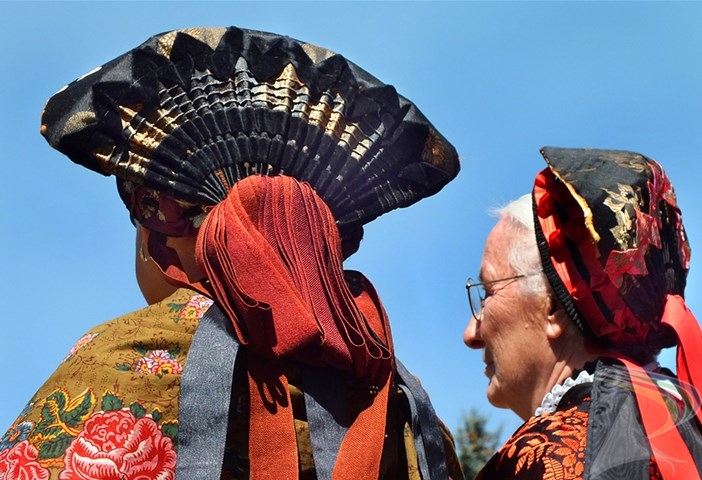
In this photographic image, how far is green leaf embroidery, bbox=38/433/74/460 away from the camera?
2642 mm

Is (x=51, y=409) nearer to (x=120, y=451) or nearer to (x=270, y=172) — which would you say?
(x=120, y=451)

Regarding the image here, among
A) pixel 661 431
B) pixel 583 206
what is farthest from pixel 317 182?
pixel 661 431

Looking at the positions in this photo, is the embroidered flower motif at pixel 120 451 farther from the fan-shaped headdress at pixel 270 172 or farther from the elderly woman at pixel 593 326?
the elderly woman at pixel 593 326

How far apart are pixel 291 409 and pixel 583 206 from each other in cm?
101

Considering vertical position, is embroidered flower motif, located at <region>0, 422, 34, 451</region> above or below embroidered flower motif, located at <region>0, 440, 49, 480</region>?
above

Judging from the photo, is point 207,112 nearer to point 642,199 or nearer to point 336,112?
point 336,112

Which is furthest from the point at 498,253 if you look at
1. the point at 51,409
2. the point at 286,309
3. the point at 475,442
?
the point at 475,442

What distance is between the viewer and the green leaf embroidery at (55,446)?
2642 millimetres

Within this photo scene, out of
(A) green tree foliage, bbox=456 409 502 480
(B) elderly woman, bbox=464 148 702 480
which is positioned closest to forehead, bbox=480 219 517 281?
(B) elderly woman, bbox=464 148 702 480

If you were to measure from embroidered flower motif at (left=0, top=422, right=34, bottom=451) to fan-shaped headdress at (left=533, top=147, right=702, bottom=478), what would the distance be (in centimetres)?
147

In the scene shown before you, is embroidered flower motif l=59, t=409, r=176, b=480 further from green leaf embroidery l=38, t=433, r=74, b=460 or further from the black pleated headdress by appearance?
the black pleated headdress

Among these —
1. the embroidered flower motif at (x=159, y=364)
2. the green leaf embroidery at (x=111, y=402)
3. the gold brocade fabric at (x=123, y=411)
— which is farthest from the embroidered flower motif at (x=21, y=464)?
the embroidered flower motif at (x=159, y=364)

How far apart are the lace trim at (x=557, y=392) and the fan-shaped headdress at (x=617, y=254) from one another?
100 mm

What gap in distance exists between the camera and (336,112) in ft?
10.8
